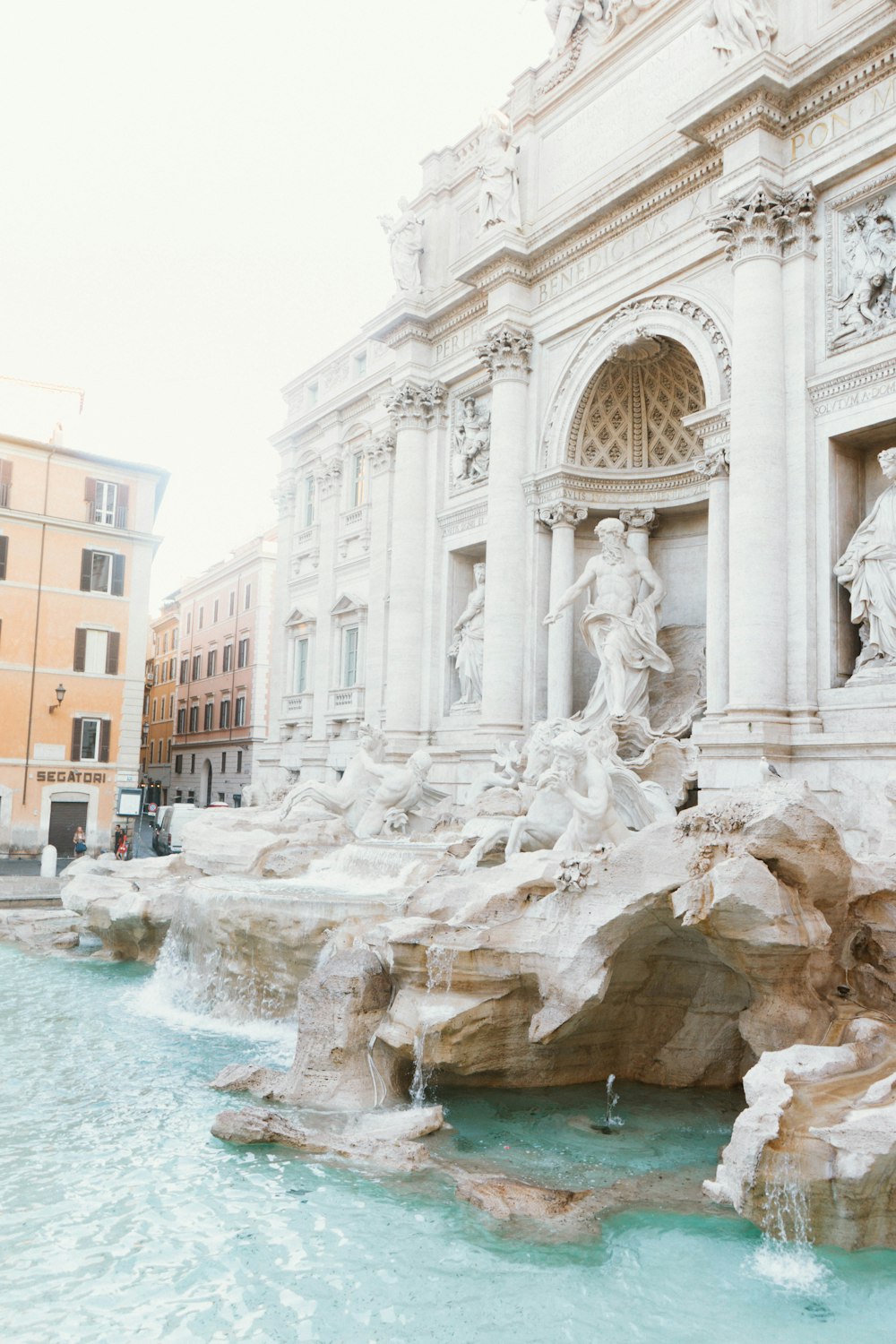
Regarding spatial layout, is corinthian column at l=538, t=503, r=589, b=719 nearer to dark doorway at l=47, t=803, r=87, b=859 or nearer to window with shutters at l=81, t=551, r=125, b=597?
dark doorway at l=47, t=803, r=87, b=859

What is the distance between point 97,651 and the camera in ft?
96.7

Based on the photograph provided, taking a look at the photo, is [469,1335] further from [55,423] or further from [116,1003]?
[55,423]

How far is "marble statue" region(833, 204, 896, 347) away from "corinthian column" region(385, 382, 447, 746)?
8.58 meters

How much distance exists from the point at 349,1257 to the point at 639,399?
1405 cm

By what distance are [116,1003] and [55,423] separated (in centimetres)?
2501

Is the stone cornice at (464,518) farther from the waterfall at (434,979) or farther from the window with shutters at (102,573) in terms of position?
the window with shutters at (102,573)

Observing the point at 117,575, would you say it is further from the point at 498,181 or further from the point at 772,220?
the point at 772,220

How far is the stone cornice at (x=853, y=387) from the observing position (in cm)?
1192

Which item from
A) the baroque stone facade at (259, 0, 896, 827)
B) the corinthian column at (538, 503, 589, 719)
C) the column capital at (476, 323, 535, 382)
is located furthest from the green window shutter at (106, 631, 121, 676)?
the corinthian column at (538, 503, 589, 719)

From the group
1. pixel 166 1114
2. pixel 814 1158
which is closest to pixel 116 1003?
pixel 166 1114

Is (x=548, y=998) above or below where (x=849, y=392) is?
below

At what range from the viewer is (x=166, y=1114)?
748 cm

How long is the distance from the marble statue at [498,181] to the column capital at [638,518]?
5.25m

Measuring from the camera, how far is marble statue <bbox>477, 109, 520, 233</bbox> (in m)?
17.6
